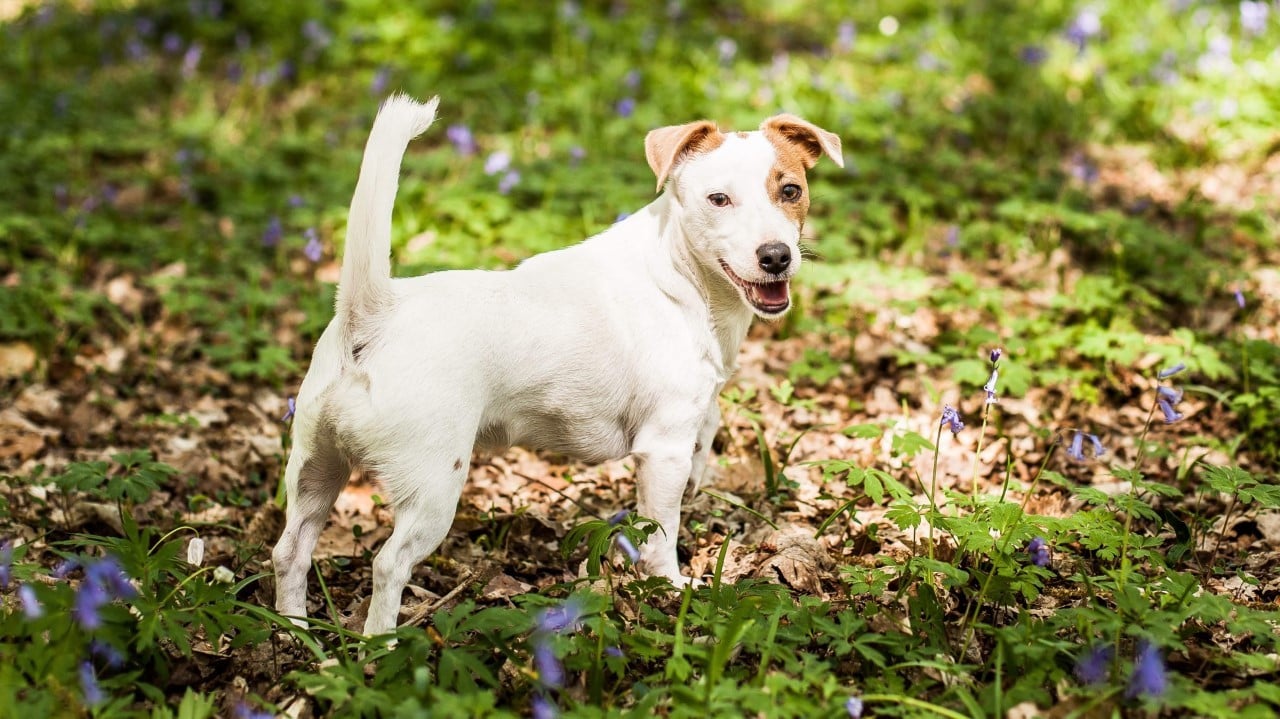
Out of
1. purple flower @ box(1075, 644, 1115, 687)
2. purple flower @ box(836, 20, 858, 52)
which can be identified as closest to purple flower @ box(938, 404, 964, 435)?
purple flower @ box(1075, 644, 1115, 687)

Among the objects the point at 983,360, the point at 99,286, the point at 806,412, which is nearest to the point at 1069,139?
the point at 983,360

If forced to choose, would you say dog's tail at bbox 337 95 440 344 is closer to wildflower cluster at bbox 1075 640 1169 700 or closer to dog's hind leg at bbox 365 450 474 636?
dog's hind leg at bbox 365 450 474 636

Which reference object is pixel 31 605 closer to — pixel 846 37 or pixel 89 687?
pixel 89 687

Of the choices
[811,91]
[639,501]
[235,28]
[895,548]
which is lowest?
[895,548]

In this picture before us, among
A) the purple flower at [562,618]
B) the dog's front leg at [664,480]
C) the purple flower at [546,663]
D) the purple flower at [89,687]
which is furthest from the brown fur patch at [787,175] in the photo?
the purple flower at [89,687]

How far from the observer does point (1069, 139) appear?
8086mm

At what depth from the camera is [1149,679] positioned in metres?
2.32

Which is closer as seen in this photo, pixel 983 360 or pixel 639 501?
pixel 639 501

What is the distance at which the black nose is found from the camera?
11.2ft

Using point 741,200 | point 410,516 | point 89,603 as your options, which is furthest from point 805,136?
point 89,603

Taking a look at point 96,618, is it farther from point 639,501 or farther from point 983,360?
point 983,360

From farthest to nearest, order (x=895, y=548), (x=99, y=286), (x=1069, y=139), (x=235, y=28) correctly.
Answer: (x=235, y=28)
(x=1069, y=139)
(x=99, y=286)
(x=895, y=548)

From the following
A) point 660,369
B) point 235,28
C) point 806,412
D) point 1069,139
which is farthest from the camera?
point 235,28

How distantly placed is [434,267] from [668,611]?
2808 mm
